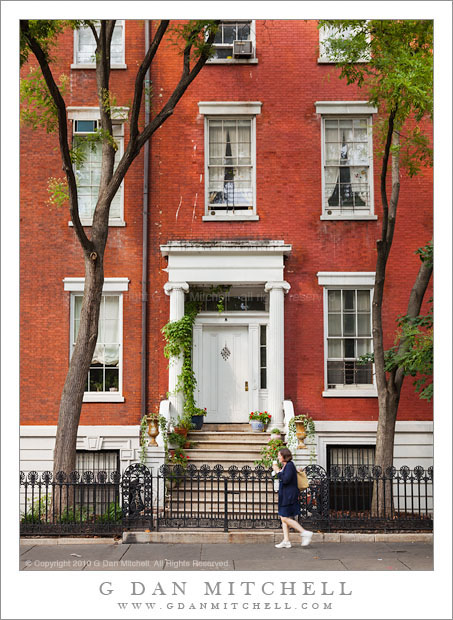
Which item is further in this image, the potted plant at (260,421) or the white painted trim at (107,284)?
the white painted trim at (107,284)

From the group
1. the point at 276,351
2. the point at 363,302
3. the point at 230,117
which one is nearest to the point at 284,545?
the point at 276,351

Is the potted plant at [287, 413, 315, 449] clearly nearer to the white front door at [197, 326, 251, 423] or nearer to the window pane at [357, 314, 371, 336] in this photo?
the white front door at [197, 326, 251, 423]

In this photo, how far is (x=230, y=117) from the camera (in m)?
15.6

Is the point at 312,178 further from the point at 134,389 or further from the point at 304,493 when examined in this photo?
the point at 304,493

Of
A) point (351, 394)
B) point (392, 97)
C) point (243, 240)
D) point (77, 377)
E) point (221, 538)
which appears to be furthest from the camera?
point (243, 240)

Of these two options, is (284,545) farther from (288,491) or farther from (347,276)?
(347,276)

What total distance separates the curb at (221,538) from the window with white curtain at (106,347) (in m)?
4.63

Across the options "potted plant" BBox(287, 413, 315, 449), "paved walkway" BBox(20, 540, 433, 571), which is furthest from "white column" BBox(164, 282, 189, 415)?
"paved walkway" BBox(20, 540, 433, 571)

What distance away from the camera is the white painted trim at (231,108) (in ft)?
50.5

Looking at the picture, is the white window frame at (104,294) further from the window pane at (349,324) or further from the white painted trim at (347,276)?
the window pane at (349,324)

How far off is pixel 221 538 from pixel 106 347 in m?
5.83

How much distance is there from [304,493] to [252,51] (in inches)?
389

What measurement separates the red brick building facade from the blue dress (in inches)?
173

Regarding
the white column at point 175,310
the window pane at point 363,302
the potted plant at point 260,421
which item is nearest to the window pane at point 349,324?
the window pane at point 363,302
